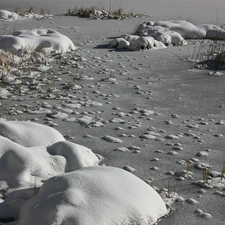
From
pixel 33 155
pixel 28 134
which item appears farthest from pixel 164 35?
pixel 33 155

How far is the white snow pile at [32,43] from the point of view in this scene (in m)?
6.89

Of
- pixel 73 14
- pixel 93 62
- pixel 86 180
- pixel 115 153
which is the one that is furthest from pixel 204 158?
pixel 73 14

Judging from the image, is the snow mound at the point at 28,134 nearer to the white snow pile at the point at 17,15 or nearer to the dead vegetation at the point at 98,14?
the white snow pile at the point at 17,15

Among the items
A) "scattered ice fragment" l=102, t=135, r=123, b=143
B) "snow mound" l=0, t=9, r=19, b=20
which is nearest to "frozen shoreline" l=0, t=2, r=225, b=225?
"scattered ice fragment" l=102, t=135, r=123, b=143

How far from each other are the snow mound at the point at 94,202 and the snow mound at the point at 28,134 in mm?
869

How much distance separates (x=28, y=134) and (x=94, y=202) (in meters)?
1.32

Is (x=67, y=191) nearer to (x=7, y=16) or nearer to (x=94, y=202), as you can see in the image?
(x=94, y=202)

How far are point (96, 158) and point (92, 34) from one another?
7.13m

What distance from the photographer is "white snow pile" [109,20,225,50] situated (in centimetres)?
836

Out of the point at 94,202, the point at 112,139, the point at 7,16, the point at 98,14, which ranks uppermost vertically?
the point at 98,14

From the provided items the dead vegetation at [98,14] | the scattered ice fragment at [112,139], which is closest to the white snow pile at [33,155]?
the scattered ice fragment at [112,139]

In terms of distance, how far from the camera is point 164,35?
8.98 metres

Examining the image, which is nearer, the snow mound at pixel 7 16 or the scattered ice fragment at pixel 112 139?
the scattered ice fragment at pixel 112 139

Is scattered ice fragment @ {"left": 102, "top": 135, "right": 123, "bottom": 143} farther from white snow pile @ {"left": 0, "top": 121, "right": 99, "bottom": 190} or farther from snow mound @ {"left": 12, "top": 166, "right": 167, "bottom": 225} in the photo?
snow mound @ {"left": 12, "top": 166, "right": 167, "bottom": 225}
